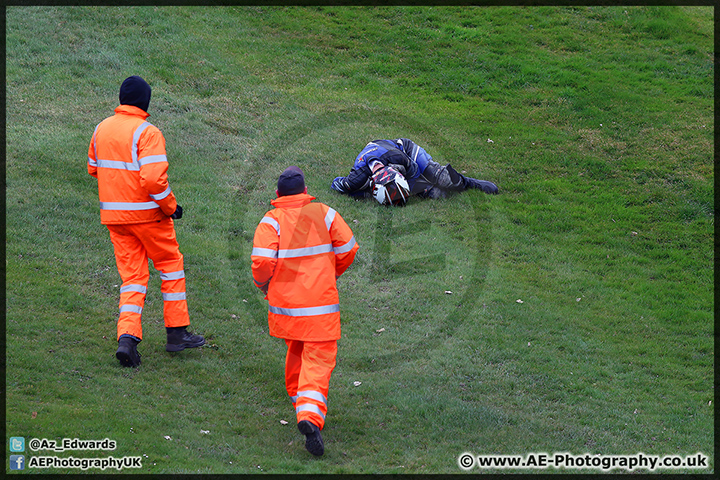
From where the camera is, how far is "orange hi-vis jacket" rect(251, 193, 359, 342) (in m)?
5.06

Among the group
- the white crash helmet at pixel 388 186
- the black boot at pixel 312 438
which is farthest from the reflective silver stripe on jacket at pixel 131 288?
the white crash helmet at pixel 388 186

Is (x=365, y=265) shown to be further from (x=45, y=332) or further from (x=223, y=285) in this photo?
(x=45, y=332)

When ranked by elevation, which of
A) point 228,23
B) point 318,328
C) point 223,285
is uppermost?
point 228,23

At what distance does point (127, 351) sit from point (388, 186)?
539 centimetres

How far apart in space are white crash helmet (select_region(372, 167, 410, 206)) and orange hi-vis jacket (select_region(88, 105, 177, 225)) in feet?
15.4

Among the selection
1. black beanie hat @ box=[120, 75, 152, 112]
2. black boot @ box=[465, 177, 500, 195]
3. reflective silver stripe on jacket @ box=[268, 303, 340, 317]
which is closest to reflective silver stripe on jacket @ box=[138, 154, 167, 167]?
black beanie hat @ box=[120, 75, 152, 112]

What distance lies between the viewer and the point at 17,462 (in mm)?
4113

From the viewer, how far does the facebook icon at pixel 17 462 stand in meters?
4.08

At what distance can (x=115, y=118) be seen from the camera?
19.8 feet

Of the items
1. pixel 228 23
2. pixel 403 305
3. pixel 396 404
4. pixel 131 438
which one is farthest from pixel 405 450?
pixel 228 23

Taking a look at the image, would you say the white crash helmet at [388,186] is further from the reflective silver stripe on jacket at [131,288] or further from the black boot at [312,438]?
the black boot at [312,438]

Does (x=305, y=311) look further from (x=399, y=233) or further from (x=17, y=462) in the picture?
(x=399, y=233)

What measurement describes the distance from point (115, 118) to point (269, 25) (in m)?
11.7

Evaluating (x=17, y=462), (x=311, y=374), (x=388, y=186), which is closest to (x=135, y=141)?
(x=311, y=374)
